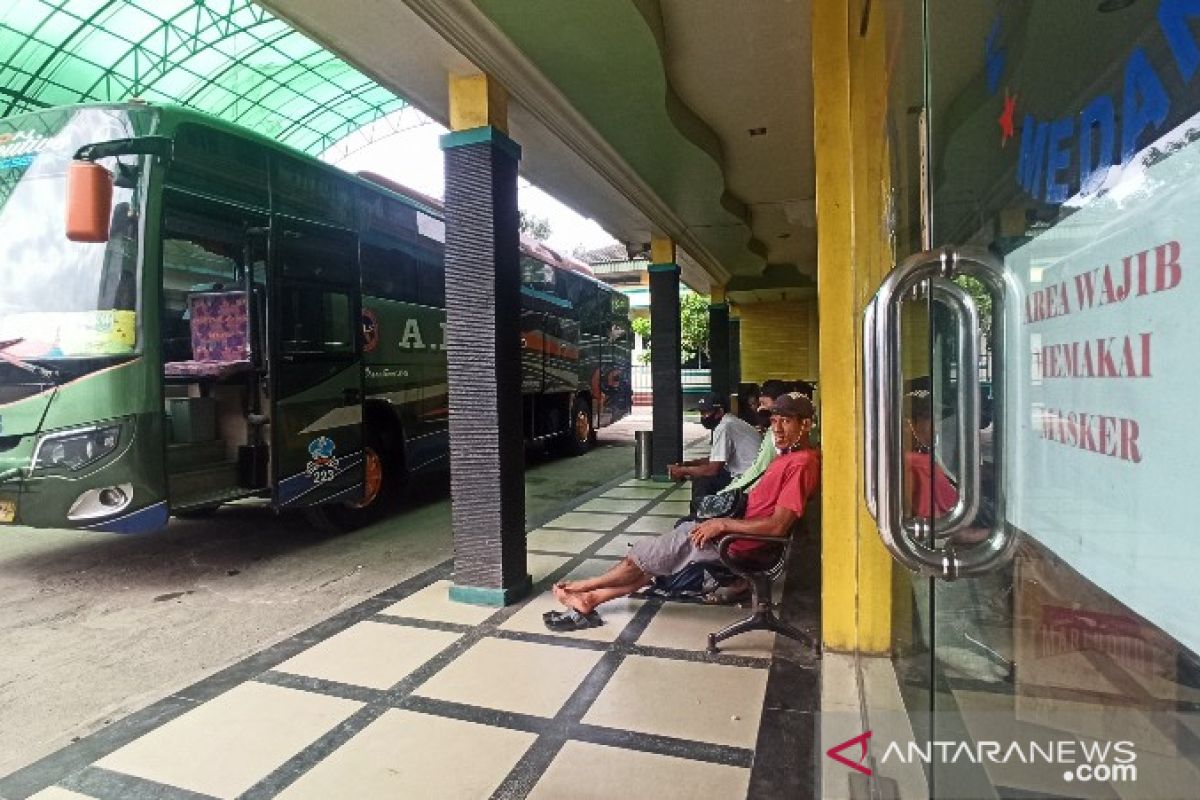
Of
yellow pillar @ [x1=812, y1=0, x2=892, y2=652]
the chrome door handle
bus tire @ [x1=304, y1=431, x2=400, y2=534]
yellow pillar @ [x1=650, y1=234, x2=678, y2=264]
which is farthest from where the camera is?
yellow pillar @ [x1=650, y1=234, x2=678, y2=264]

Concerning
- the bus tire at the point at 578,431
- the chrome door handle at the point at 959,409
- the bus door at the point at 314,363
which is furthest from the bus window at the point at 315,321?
the bus tire at the point at 578,431

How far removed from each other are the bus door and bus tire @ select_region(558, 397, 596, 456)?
219 inches

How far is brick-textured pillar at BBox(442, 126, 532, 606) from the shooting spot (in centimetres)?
380

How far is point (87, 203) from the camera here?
3.40 metres

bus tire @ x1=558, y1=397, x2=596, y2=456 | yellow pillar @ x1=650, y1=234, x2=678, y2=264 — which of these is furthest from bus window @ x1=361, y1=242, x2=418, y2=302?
bus tire @ x1=558, y1=397, x2=596, y2=456

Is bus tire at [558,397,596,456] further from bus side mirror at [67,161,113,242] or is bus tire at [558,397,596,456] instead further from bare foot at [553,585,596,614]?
bus side mirror at [67,161,113,242]

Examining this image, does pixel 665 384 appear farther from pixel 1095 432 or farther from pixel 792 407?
pixel 1095 432

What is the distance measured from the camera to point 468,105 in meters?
3.78

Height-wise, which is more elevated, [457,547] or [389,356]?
[389,356]

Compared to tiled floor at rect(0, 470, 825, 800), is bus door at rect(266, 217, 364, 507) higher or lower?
higher

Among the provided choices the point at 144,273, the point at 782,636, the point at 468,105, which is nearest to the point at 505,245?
the point at 468,105

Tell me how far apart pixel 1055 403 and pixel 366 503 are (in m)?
5.92

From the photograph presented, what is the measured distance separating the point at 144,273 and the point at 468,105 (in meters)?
2.26

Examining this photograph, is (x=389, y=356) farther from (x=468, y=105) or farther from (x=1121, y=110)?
(x=1121, y=110)
